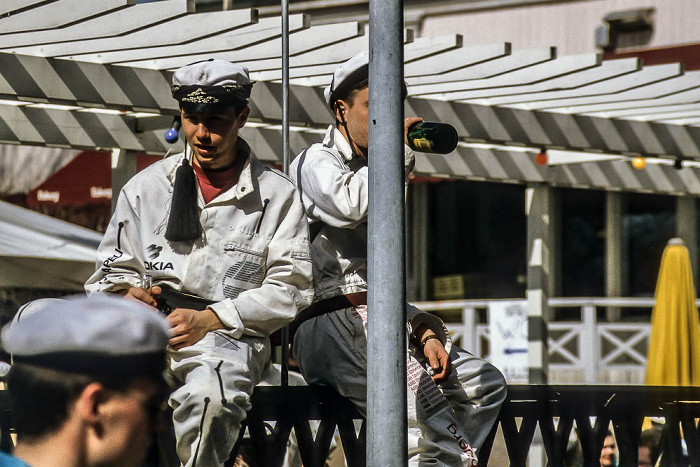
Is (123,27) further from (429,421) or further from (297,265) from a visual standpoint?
(429,421)

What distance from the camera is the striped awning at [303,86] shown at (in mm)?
5012

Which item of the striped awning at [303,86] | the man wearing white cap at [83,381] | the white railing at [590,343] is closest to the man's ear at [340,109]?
the striped awning at [303,86]

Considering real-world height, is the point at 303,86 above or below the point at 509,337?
above

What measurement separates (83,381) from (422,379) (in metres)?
2.06

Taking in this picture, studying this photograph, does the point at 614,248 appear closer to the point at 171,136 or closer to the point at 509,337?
the point at 509,337

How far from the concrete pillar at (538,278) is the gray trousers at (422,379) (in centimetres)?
386

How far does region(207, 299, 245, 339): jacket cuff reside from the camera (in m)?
3.29

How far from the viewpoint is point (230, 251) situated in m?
3.42

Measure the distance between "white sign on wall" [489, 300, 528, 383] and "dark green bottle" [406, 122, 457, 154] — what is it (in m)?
7.16

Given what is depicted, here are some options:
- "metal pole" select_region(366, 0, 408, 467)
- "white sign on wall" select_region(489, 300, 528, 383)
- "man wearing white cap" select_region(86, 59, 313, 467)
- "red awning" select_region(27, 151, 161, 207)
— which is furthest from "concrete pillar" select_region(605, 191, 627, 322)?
"metal pole" select_region(366, 0, 408, 467)

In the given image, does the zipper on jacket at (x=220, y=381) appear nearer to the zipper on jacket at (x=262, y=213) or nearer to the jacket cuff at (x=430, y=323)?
the zipper on jacket at (x=262, y=213)

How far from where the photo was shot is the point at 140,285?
3367 mm

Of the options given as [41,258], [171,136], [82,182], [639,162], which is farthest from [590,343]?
[171,136]

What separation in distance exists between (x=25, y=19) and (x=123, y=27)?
1.31ft
